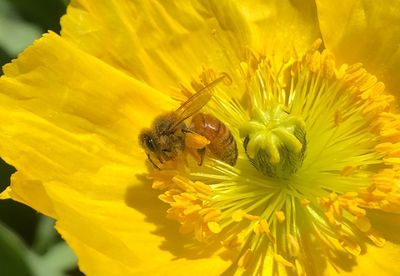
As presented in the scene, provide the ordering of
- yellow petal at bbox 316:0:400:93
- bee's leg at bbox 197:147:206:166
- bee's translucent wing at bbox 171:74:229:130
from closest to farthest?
1. bee's translucent wing at bbox 171:74:229:130
2. bee's leg at bbox 197:147:206:166
3. yellow petal at bbox 316:0:400:93

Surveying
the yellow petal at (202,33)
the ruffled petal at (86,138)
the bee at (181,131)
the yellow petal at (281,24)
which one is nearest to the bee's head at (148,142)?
the bee at (181,131)

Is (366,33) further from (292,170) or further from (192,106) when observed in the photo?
(192,106)

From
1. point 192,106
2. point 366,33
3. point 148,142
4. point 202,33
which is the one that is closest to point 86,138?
point 148,142

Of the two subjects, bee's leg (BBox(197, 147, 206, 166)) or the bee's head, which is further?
bee's leg (BBox(197, 147, 206, 166))

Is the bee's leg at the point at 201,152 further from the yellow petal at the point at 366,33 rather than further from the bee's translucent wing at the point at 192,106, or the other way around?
the yellow petal at the point at 366,33

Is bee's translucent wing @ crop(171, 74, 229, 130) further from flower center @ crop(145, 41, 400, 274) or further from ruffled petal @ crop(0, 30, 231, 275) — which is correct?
ruffled petal @ crop(0, 30, 231, 275)

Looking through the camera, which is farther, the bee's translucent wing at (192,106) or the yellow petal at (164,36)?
the yellow petal at (164,36)

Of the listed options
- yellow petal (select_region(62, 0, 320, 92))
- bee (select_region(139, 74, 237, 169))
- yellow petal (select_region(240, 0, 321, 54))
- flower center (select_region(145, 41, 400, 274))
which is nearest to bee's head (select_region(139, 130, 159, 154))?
bee (select_region(139, 74, 237, 169))

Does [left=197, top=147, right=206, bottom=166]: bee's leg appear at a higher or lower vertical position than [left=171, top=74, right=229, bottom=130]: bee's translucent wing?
lower
